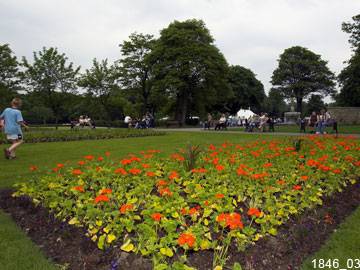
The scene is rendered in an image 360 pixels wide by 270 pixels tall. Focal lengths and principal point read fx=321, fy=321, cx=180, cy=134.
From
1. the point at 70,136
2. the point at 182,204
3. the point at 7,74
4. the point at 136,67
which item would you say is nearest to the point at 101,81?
the point at 136,67

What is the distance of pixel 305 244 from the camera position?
3.70 meters

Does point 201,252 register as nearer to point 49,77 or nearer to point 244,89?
point 49,77

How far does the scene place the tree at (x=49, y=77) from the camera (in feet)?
131

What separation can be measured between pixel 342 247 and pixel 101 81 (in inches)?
1993

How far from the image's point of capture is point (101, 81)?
51219 mm

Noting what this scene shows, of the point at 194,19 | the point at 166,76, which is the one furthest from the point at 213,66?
the point at 194,19

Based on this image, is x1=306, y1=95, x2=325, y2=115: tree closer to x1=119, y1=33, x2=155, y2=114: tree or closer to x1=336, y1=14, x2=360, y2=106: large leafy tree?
x1=336, y1=14, x2=360, y2=106: large leafy tree

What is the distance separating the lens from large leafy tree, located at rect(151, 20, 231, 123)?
143 ft

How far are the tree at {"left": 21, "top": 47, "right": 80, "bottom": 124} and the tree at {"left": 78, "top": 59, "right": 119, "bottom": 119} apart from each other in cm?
788

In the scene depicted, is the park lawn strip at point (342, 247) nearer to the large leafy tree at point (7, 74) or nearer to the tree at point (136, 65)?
the large leafy tree at point (7, 74)

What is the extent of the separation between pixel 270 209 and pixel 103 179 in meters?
2.62

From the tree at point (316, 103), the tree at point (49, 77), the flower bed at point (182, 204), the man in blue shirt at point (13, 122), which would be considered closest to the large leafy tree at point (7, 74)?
the tree at point (49, 77)

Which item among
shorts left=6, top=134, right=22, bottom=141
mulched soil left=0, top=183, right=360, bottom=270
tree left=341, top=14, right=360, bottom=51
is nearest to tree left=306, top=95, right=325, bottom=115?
tree left=341, top=14, right=360, bottom=51

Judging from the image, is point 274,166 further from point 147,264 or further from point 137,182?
point 147,264
